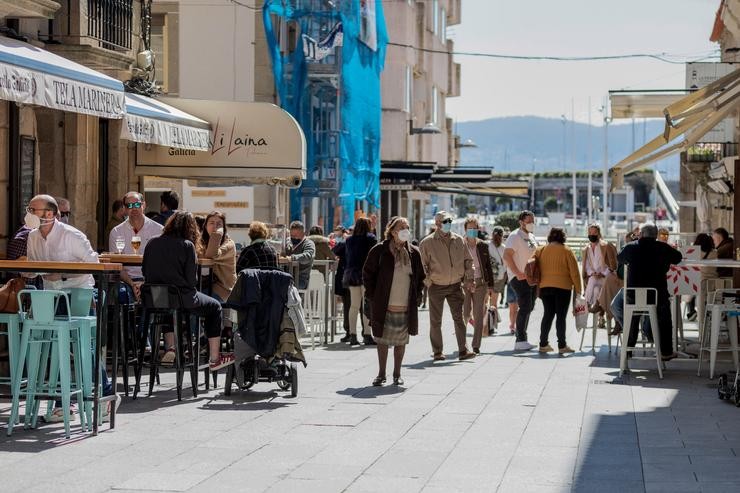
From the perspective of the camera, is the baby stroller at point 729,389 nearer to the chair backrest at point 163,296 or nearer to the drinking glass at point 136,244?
the chair backrest at point 163,296

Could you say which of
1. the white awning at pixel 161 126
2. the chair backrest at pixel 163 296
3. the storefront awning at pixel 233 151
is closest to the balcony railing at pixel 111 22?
the white awning at pixel 161 126

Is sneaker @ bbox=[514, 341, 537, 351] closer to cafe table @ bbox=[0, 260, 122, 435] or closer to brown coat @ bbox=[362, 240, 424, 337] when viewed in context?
brown coat @ bbox=[362, 240, 424, 337]

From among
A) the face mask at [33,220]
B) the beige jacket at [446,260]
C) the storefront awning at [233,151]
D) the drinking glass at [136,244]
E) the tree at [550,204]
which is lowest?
the beige jacket at [446,260]

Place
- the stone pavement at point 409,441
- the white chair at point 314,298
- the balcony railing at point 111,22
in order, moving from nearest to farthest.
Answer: the stone pavement at point 409,441 < the balcony railing at point 111,22 < the white chair at point 314,298

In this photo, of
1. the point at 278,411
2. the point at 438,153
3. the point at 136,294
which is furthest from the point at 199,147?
the point at 438,153

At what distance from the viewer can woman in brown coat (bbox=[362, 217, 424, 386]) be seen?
47.6ft

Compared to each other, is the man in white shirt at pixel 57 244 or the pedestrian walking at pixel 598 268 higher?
the man in white shirt at pixel 57 244

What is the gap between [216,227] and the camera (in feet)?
49.1

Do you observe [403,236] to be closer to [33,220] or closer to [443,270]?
[443,270]

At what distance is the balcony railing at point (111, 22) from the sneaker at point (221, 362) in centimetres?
466

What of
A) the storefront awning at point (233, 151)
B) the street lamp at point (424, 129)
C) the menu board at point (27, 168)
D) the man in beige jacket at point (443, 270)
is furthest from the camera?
the street lamp at point (424, 129)

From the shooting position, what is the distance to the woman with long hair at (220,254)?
1484cm

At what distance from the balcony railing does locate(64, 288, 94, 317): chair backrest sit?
21.2 ft

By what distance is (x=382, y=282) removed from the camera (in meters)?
14.6
